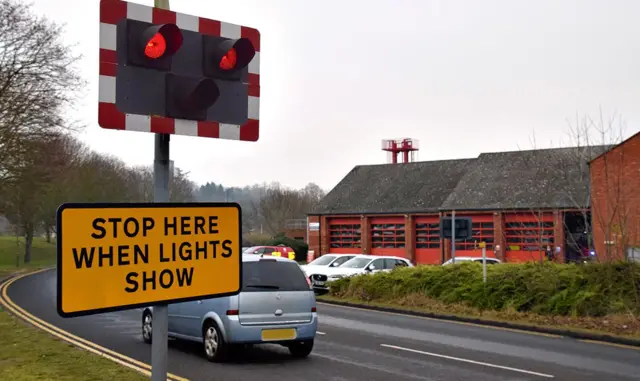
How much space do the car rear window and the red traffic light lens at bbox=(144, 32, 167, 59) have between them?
7.60 meters

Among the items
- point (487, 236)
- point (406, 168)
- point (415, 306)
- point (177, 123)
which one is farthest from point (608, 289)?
point (406, 168)

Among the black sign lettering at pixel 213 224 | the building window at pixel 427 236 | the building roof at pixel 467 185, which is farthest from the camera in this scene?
the building window at pixel 427 236

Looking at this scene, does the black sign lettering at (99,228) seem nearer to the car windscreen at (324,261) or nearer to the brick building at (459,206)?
the car windscreen at (324,261)

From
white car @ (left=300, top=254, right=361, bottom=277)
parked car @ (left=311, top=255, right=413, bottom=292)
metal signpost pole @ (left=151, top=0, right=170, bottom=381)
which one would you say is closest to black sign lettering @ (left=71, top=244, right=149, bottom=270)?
metal signpost pole @ (left=151, top=0, right=170, bottom=381)

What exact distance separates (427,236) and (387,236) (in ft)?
11.1

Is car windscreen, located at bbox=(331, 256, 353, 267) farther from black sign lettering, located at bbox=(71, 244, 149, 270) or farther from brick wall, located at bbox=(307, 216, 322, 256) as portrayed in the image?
brick wall, located at bbox=(307, 216, 322, 256)

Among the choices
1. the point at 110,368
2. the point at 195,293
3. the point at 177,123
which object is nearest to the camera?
the point at 195,293

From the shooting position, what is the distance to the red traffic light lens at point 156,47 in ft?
12.3

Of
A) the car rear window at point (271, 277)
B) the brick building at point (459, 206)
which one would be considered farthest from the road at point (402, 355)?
the brick building at point (459, 206)

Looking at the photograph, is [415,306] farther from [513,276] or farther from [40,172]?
[40,172]

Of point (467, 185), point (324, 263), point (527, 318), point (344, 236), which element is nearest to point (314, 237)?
point (344, 236)

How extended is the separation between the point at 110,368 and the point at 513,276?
11.6m

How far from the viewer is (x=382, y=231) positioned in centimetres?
5034

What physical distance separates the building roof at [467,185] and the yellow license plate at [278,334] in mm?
30592
